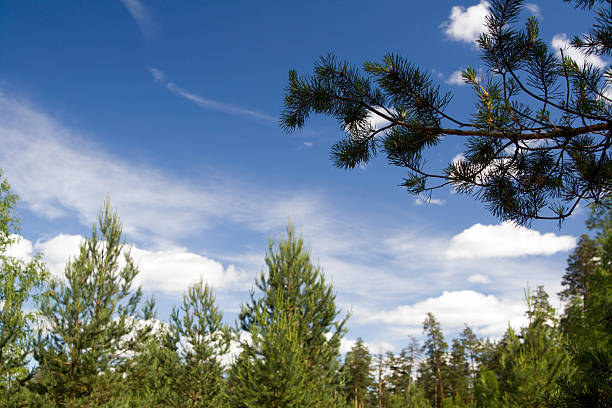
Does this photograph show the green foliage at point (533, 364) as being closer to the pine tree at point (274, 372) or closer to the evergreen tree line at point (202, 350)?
the evergreen tree line at point (202, 350)

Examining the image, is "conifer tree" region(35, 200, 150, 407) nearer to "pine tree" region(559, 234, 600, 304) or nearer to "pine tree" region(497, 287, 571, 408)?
"pine tree" region(497, 287, 571, 408)

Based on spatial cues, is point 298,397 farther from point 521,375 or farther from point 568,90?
point 568,90

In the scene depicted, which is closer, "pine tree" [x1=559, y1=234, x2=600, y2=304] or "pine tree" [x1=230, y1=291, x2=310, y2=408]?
"pine tree" [x1=230, y1=291, x2=310, y2=408]

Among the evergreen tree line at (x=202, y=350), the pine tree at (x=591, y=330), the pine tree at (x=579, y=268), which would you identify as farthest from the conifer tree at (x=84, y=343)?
the pine tree at (x=579, y=268)

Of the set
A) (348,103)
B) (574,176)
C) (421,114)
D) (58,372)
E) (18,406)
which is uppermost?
(348,103)

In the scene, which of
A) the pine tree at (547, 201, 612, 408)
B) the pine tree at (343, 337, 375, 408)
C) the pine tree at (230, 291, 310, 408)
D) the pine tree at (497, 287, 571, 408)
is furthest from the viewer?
the pine tree at (343, 337, 375, 408)

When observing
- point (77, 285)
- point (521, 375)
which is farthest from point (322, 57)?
point (521, 375)

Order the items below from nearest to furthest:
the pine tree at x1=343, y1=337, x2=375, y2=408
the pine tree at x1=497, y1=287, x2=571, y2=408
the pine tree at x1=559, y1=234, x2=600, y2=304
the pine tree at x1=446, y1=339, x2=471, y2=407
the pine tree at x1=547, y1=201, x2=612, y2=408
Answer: the pine tree at x1=547, y1=201, x2=612, y2=408
the pine tree at x1=497, y1=287, x2=571, y2=408
the pine tree at x1=559, y1=234, x2=600, y2=304
the pine tree at x1=446, y1=339, x2=471, y2=407
the pine tree at x1=343, y1=337, x2=375, y2=408

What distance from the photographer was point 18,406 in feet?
29.4

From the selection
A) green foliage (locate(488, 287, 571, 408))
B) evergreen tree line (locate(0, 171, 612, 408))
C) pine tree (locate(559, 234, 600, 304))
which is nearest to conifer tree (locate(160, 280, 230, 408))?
evergreen tree line (locate(0, 171, 612, 408))

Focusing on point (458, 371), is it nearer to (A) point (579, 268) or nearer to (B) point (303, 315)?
(A) point (579, 268)

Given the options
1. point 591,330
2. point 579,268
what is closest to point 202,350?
point 591,330

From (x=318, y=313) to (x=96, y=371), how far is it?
5.56 meters

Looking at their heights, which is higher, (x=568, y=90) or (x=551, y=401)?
(x=568, y=90)
